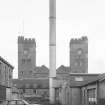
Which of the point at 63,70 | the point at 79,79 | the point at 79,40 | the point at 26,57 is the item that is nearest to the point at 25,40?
the point at 26,57

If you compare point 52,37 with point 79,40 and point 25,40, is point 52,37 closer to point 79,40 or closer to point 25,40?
point 79,40

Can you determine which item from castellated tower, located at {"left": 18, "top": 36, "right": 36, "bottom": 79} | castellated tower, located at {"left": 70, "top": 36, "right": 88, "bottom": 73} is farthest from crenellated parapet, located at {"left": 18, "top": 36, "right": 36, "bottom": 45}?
castellated tower, located at {"left": 70, "top": 36, "right": 88, "bottom": 73}

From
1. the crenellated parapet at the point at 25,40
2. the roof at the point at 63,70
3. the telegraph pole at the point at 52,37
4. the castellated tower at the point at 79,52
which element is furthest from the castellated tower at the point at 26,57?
the telegraph pole at the point at 52,37

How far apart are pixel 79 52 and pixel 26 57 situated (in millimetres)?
19434

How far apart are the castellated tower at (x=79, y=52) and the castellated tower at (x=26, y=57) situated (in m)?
13.9

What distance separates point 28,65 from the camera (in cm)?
9162

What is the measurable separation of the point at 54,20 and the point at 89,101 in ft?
67.5

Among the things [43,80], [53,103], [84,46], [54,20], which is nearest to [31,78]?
[43,80]

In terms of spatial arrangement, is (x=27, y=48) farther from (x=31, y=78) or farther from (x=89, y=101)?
(x=89, y=101)

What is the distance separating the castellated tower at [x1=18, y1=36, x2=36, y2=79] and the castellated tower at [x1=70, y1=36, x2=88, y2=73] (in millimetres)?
13943

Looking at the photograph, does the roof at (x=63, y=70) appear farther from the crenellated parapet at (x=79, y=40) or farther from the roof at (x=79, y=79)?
the roof at (x=79, y=79)

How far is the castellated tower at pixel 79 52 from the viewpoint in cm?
9212

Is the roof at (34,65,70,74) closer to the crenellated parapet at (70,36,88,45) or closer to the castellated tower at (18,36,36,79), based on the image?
the castellated tower at (18,36,36,79)

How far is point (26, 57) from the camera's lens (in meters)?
92.6
